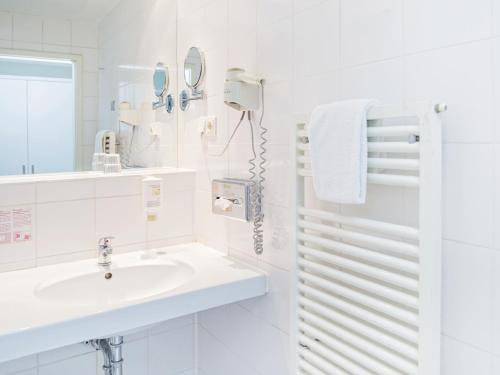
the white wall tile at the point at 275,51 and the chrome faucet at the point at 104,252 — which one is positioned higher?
the white wall tile at the point at 275,51

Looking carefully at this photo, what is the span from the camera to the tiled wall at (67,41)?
5.18 feet

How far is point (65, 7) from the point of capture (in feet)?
5.56

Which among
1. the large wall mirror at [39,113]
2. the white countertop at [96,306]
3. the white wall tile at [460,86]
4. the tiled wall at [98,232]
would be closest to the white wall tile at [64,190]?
the tiled wall at [98,232]

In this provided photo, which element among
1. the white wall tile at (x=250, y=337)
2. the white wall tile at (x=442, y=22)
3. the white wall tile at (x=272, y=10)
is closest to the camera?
the white wall tile at (x=442, y=22)

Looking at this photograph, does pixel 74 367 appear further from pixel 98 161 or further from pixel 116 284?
pixel 98 161

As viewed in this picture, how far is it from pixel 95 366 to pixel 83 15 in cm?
148

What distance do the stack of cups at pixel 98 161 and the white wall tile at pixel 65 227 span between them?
17cm

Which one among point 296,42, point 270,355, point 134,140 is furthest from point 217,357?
point 296,42

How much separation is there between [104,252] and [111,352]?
1.22 ft

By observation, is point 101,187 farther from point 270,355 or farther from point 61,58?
point 270,355

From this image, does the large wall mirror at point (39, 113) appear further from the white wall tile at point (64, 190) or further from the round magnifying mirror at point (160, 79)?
the round magnifying mirror at point (160, 79)

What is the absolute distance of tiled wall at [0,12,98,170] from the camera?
158 centimetres

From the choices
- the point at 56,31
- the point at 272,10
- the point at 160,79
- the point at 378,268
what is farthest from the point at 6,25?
the point at 378,268

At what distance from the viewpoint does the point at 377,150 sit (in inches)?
41.1
